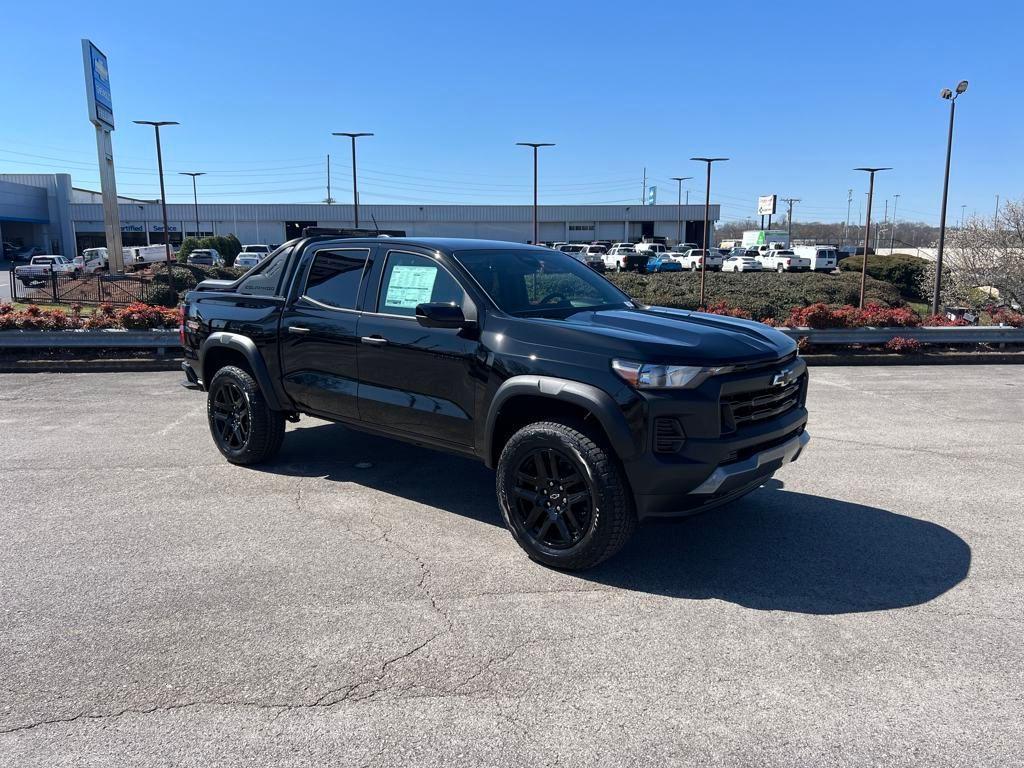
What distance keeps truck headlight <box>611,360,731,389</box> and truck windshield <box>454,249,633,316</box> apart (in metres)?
1.01

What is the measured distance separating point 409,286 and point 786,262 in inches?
1948

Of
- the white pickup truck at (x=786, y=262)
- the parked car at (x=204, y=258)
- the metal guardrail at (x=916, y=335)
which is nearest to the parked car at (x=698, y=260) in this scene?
the white pickup truck at (x=786, y=262)

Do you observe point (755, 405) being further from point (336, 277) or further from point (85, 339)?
point (85, 339)

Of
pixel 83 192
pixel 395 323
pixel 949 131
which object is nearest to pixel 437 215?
pixel 83 192

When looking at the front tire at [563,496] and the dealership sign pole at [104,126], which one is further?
the dealership sign pole at [104,126]

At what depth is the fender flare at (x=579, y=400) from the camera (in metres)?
3.96

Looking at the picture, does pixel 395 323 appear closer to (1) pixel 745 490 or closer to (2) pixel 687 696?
(1) pixel 745 490

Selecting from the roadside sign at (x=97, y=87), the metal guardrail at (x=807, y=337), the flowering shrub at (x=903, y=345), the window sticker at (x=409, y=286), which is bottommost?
the flowering shrub at (x=903, y=345)

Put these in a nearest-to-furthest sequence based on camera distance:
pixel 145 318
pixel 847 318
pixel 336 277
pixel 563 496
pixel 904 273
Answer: pixel 563 496 < pixel 336 277 < pixel 145 318 < pixel 847 318 < pixel 904 273

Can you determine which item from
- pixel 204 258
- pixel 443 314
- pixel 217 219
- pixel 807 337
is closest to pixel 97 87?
pixel 204 258

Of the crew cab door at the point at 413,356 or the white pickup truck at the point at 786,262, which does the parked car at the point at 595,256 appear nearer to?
the white pickup truck at the point at 786,262

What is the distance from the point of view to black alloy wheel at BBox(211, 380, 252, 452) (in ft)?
20.6

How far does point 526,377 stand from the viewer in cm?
432

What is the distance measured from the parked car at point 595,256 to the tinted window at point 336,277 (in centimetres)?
3975
